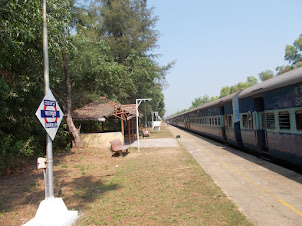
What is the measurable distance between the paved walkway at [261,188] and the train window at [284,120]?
1.54 metres

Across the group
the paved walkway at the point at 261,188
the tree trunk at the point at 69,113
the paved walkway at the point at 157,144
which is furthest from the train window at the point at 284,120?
the tree trunk at the point at 69,113

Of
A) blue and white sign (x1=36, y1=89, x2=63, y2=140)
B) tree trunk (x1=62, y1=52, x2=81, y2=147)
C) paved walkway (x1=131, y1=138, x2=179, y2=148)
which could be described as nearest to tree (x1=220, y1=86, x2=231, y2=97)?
paved walkway (x1=131, y1=138, x2=179, y2=148)

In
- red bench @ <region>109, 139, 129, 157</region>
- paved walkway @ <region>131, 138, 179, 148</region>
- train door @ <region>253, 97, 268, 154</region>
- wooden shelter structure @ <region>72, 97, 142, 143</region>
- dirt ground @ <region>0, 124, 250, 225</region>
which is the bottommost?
dirt ground @ <region>0, 124, 250, 225</region>

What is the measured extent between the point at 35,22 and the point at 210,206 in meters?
8.13

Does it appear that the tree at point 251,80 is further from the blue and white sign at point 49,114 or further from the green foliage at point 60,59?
the blue and white sign at point 49,114

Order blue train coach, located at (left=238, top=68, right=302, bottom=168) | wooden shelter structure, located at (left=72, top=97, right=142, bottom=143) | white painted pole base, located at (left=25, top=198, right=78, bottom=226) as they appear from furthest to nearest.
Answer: wooden shelter structure, located at (left=72, top=97, right=142, bottom=143), blue train coach, located at (left=238, top=68, right=302, bottom=168), white painted pole base, located at (left=25, top=198, right=78, bottom=226)

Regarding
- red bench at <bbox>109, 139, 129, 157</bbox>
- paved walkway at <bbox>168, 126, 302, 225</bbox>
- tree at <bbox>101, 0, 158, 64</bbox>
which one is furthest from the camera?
tree at <bbox>101, 0, 158, 64</bbox>

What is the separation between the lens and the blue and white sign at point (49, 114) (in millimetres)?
4715

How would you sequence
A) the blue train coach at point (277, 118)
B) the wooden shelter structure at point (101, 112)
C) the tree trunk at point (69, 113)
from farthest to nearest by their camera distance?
the wooden shelter structure at point (101, 112) < the tree trunk at point (69, 113) < the blue train coach at point (277, 118)

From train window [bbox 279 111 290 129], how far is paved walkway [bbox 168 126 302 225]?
1536mm

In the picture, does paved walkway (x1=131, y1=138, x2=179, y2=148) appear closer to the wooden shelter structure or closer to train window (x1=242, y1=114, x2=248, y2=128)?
the wooden shelter structure

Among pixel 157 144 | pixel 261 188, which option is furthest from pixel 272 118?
pixel 157 144

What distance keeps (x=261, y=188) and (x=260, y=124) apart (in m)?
3.83

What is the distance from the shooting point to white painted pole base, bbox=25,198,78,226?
4391 mm
